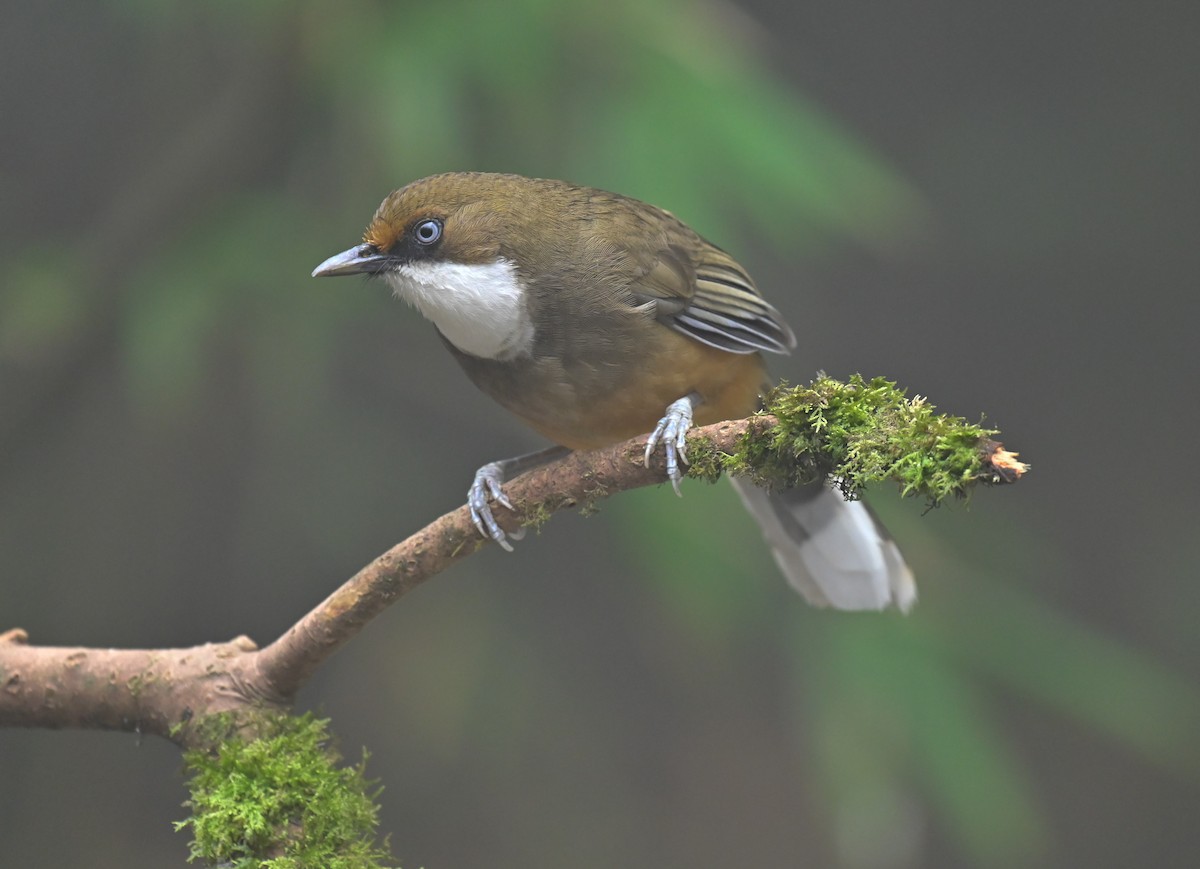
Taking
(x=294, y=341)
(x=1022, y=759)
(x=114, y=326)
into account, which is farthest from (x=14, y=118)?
(x=1022, y=759)

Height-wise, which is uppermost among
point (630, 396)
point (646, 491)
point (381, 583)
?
point (646, 491)

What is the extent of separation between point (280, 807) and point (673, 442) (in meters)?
0.91

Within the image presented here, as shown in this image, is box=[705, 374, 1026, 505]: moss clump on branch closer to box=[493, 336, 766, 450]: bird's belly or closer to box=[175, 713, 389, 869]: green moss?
box=[493, 336, 766, 450]: bird's belly

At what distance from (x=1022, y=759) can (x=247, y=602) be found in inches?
147

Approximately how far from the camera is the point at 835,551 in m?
3.19

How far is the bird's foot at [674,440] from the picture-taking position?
210 centimetres

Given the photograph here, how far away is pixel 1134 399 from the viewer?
20.3 feet

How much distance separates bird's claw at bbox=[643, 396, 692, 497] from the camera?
6.86ft

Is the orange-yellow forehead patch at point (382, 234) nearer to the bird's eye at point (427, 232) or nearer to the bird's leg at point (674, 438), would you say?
the bird's eye at point (427, 232)

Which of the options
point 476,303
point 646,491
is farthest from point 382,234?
point 646,491

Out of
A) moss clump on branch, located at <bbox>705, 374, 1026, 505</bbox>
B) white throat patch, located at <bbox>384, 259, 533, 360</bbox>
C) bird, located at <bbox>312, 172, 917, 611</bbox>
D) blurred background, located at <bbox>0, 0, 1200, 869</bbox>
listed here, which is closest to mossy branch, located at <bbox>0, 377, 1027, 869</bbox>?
moss clump on branch, located at <bbox>705, 374, 1026, 505</bbox>

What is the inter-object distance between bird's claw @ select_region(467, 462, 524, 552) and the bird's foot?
1.13 feet

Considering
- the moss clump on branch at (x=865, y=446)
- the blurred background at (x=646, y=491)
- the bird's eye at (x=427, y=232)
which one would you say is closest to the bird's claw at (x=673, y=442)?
the moss clump on branch at (x=865, y=446)

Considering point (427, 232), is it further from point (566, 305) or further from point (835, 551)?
point (835, 551)
